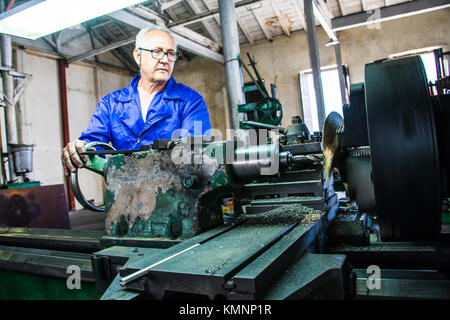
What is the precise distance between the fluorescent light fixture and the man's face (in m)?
0.82

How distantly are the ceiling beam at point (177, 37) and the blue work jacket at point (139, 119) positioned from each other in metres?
2.94

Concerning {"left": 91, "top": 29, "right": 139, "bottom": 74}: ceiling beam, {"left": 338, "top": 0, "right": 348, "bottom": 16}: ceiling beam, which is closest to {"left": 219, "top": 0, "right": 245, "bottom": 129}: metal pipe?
{"left": 338, "top": 0, "right": 348, "bottom": 16}: ceiling beam

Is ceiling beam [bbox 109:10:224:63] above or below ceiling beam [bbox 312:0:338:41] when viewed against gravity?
above

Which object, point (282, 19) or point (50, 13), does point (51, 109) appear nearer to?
point (50, 13)

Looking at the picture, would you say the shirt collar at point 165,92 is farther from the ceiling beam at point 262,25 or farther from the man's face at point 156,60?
the ceiling beam at point 262,25

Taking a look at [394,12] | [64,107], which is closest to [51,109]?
[64,107]

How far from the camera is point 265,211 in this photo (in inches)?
49.7

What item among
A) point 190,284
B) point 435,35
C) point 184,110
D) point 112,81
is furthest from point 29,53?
point 435,35

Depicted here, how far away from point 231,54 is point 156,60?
2453mm

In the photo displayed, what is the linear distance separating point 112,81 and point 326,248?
767 centimetres

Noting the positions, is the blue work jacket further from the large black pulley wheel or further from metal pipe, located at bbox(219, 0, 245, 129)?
metal pipe, located at bbox(219, 0, 245, 129)

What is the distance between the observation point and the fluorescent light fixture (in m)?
2.12

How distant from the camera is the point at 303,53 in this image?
6.69 m
